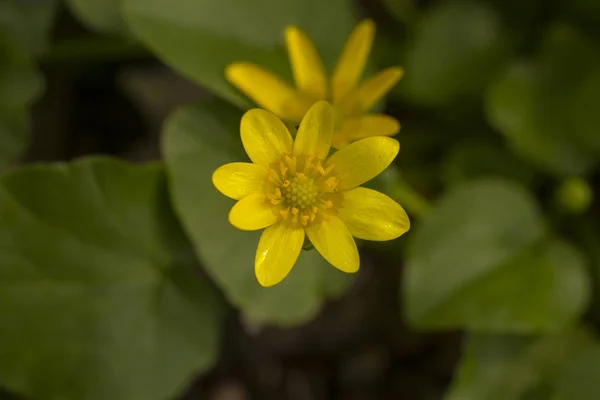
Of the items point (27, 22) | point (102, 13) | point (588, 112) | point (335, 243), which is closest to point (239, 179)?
point (335, 243)

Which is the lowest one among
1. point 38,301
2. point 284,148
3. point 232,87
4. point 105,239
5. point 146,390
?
point 146,390

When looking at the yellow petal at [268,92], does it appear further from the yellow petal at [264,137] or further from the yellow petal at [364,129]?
the yellow petal at [264,137]

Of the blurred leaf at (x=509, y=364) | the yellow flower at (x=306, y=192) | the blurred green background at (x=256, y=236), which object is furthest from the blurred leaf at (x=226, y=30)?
the blurred leaf at (x=509, y=364)

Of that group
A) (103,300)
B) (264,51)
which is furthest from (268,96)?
(103,300)

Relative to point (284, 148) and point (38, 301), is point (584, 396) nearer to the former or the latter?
point (284, 148)

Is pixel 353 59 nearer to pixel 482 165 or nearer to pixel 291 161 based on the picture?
pixel 291 161

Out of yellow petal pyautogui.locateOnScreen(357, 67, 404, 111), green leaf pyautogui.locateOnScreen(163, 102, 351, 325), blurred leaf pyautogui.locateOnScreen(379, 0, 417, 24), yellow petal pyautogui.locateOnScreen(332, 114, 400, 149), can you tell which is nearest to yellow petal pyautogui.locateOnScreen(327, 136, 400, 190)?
yellow petal pyautogui.locateOnScreen(332, 114, 400, 149)
